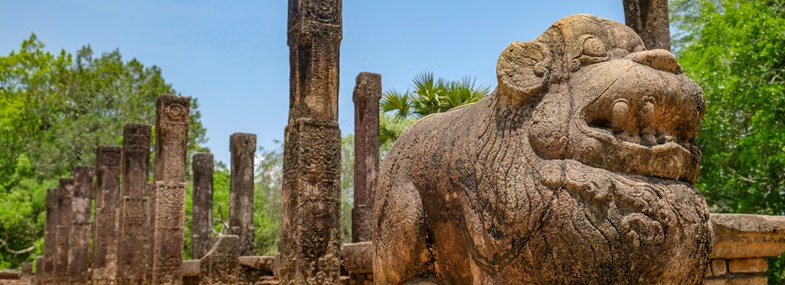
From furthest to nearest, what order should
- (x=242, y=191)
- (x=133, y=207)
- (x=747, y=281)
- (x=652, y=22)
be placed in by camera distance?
1. (x=242, y=191)
2. (x=133, y=207)
3. (x=652, y=22)
4. (x=747, y=281)

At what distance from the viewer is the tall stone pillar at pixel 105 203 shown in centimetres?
1928

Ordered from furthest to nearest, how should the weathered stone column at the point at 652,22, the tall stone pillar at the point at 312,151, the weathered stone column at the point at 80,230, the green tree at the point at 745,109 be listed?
the weathered stone column at the point at 80,230, the green tree at the point at 745,109, the tall stone pillar at the point at 312,151, the weathered stone column at the point at 652,22

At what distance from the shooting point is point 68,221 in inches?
932

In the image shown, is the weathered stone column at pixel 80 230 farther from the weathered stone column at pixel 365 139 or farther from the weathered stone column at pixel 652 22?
the weathered stone column at pixel 652 22

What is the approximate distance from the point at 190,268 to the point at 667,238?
41.3 ft

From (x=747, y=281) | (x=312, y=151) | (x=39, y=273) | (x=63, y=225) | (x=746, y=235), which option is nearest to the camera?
(x=746, y=235)

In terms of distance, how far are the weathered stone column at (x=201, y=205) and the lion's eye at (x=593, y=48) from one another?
15.0m

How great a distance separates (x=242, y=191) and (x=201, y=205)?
1162mm

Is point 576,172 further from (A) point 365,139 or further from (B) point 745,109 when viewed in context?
(B) point 745,109

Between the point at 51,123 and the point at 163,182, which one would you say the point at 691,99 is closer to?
the point at 163,182

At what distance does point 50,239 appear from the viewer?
24.7m

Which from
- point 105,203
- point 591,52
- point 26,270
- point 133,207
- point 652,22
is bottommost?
point 26,270

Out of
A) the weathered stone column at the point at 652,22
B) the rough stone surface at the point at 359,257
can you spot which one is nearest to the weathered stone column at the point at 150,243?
the rough stone surface at the point at 359,257

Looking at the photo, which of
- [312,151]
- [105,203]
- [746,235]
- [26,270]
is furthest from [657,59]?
[26,270]
